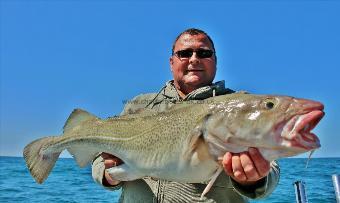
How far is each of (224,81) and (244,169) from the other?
1.61 meters

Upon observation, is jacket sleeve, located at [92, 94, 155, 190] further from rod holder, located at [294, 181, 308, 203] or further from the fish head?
rod holder, located at [294, 181, 308, 203]

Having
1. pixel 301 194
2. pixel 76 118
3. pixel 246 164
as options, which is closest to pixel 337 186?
pixel 301 194

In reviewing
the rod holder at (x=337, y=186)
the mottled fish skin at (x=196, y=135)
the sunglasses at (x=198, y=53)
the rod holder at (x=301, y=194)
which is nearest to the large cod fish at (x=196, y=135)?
the mottled fish skin at (x=196, y=135)

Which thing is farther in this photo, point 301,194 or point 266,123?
point 301,194

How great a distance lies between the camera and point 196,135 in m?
3.59

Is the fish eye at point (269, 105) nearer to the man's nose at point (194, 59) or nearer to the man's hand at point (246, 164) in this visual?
the man's hand at point (246, 164)

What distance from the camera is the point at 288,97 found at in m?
3.39

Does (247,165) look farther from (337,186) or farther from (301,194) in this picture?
(301,194)

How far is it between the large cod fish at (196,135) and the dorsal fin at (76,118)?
91 mm

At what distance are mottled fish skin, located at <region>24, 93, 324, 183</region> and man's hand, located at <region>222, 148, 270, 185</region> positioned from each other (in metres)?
0.05

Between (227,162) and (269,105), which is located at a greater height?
(269,105)

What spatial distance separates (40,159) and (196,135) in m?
1.89

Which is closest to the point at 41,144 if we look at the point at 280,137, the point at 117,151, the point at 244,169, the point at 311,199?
the point at 117,151

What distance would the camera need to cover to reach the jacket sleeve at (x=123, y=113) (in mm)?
4684
